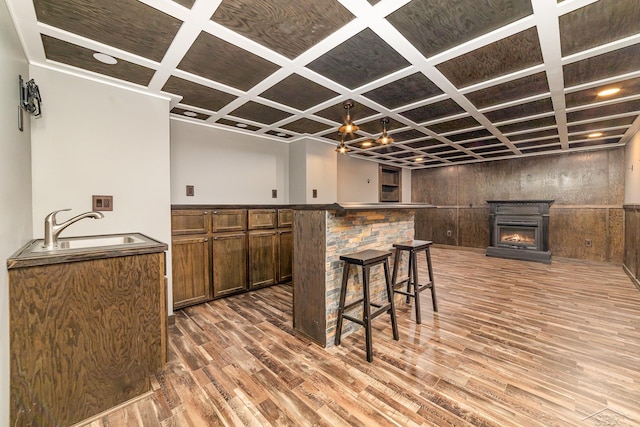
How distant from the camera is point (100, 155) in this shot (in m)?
2.54

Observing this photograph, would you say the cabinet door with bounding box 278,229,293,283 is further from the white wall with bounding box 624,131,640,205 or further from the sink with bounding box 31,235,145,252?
the white wall with bounding box 624,131,640,205

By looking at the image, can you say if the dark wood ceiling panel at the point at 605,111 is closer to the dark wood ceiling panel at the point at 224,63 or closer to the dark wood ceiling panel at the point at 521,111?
the dark wood ceiling panel at the point at 521,111

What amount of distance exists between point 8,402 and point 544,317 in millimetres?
4412

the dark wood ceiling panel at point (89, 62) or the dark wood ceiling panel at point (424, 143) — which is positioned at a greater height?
the dark wood ceiling panel at point (424, 143)

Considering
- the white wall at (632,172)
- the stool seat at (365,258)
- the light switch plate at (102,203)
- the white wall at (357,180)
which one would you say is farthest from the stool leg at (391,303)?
the white wall at (632,172)

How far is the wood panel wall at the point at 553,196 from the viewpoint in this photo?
18.3ft

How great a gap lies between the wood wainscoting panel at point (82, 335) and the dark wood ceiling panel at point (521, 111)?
412 centimetres

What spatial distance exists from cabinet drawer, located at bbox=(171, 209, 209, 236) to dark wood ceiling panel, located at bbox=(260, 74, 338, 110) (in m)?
1.71

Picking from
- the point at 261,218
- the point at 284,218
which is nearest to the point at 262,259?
the point at 261,218

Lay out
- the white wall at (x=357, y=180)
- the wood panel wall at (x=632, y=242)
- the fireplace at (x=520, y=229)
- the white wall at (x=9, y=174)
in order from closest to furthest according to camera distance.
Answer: the white wall at (x=9, y=174)
the wood panel wall at (x=632, y=242)
the fireplace at (x=520, y=229)
the white wall at (x=357, y=180)

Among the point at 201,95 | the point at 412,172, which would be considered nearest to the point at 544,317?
the point at 201,95

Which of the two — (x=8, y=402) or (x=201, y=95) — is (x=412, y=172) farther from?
(x=8, y=402)

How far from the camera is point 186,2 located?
1.59 metres

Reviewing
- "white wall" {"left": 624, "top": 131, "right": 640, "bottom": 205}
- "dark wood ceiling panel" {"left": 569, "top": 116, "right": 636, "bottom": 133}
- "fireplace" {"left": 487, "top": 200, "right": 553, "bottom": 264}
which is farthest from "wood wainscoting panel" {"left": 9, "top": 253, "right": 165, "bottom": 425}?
"fireplace" {"left": 487, "top": 200, "right": 553, "bottom": 264}
